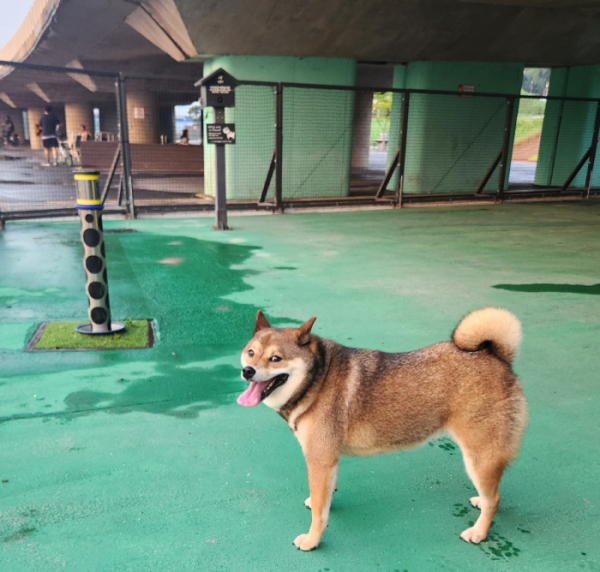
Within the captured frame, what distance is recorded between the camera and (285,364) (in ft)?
Result: 7.06

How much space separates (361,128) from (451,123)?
14.5 m

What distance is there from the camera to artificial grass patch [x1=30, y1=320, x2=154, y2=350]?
4348 mm

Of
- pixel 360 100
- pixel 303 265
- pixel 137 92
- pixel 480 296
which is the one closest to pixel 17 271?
pixel 303 265

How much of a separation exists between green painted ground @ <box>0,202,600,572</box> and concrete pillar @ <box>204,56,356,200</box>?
635cm

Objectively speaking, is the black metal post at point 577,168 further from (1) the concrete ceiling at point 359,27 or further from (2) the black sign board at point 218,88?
(2) the black sign board at point 218,88

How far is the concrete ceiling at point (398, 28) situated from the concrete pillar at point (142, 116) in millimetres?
14197

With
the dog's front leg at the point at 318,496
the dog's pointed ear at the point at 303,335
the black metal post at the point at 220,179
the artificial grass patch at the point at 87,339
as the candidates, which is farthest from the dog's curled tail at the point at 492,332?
the black metal post at the point at 220,179

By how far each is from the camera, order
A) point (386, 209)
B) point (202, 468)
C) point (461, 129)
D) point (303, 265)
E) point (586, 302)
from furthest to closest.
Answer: point (461, 129)
point (386, 209)
point (303, 265)
point (586, 302)
point (202, 468)

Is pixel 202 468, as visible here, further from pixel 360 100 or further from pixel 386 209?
pixel 360 100

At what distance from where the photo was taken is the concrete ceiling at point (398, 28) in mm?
11000

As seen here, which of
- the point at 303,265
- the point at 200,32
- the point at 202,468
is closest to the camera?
the point at 202,468

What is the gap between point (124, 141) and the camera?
32.6 feet

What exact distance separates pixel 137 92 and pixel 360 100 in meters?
10.7

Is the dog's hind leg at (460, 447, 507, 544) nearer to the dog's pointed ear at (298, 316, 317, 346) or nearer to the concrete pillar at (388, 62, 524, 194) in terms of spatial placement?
the dog's pointed ear at (298, 316, 317, 346)
